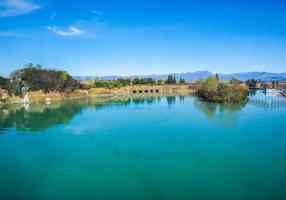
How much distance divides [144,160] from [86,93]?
44.4 m

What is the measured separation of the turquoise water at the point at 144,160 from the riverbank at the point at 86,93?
17.1 metres

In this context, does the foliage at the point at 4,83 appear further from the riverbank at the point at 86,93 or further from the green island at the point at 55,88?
the riverbank at the point at 86,93

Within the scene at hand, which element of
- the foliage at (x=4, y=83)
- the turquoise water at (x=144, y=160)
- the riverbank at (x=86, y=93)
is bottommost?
the turquoise water at (x=144, y=160)

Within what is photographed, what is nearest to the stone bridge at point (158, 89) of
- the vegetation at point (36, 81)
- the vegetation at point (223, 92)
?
the vegetation at point (36, 81)

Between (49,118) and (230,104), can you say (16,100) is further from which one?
(230,104)

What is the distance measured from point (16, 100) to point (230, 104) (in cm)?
2724

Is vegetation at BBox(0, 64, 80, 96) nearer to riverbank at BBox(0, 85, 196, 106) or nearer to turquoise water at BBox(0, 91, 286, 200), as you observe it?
riverbank at BBox(0, 85, 196, 106)

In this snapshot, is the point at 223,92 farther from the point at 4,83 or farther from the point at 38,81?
the point at 4,83

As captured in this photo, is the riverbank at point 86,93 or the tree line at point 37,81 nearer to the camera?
the riverbank at point 86,93

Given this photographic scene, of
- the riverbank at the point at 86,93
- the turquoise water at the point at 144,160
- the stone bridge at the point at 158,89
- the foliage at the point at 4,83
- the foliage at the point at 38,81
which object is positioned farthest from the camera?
the stone bridge at the point at 158,89

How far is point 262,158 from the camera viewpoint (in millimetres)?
14422

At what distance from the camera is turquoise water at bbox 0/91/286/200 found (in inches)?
413

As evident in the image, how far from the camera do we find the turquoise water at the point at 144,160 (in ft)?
34.4

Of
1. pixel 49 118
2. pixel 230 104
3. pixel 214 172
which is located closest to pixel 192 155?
pixel 214 172
